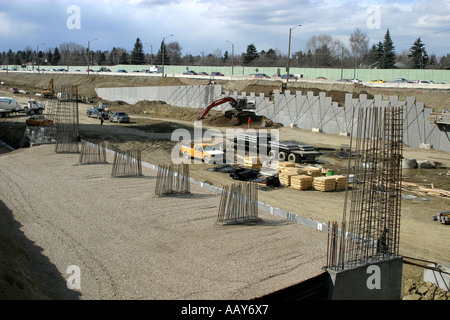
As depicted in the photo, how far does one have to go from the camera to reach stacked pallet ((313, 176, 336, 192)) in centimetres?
2177

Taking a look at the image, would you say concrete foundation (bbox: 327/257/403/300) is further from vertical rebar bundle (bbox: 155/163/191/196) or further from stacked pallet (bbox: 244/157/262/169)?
stacked pallet (bbox: 244/157/262/169)

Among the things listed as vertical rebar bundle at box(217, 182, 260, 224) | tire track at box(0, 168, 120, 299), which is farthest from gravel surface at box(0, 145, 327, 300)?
vertical rebar bundle at box(217, 182, 260, 224)

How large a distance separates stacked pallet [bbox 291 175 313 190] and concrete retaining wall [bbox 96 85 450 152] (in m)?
4.19

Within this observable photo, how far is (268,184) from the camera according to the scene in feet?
73.9

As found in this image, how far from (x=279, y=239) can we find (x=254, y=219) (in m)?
1.96

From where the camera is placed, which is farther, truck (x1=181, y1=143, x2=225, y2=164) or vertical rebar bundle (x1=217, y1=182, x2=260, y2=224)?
truck (x1=181, y1=143, x2=225, y2=164)

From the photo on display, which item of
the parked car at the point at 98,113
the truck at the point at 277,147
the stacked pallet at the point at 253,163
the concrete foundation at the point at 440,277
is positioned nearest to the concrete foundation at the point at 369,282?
the concrete foundation at the point at 440,277

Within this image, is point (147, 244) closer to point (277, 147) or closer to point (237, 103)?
point (277, 147)

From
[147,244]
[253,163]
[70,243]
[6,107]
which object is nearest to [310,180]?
[253,163]

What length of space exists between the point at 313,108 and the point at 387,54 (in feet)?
202

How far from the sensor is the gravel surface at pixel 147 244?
9.61 m

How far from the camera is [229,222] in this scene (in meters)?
14.3

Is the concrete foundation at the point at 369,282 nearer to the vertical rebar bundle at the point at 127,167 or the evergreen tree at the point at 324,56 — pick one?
the vertical rebar bundle at the point at 127,167
